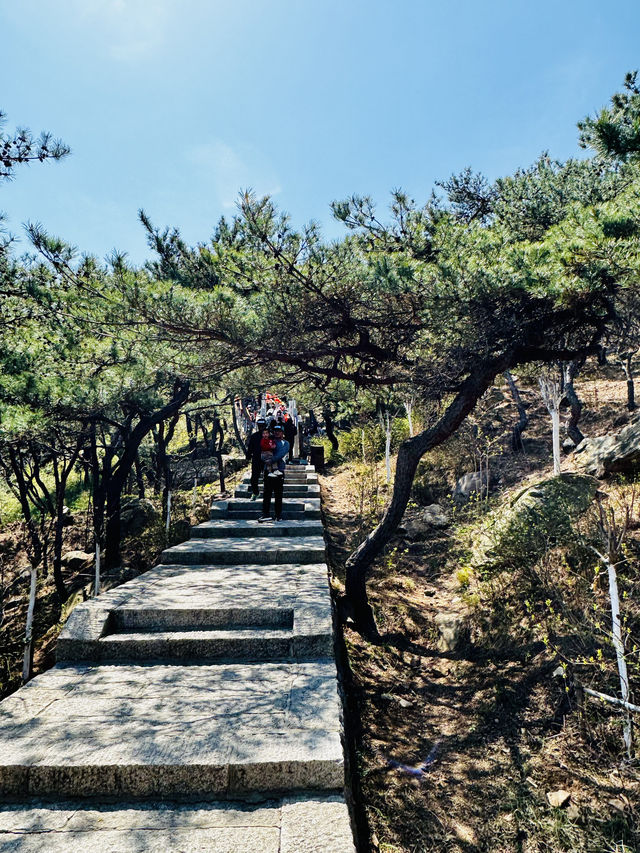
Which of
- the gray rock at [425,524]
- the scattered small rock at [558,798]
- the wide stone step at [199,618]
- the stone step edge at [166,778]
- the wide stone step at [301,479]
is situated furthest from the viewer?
the wide stone step at [301,479]

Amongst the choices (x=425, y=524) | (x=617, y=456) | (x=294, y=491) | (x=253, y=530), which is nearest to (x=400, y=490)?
(x=253, y=530)

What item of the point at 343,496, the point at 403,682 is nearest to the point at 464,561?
the point at 403,682

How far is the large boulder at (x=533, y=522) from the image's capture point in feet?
21.6

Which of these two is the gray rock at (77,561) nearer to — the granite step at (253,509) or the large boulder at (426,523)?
the granite step at (253,509)

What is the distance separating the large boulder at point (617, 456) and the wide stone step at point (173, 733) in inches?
276

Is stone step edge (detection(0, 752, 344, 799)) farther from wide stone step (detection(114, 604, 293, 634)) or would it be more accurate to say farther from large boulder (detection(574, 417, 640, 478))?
large boulder (detection(574, 417, 640, 478))

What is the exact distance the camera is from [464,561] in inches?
312

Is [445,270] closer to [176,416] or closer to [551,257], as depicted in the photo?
[551,257]

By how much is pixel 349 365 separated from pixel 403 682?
17.6ft

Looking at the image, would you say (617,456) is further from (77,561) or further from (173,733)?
(77,561)

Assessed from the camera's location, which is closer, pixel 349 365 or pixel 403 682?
pixel 403 682

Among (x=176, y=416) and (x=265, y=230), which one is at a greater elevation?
(x=265, y=230)

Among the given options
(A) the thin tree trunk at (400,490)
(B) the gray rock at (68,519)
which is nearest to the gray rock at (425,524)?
(A) the thin tree trunk at (400,490)

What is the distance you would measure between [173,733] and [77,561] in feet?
28.8
